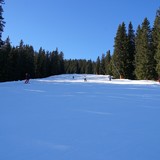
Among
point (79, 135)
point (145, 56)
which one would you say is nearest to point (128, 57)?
point (145, 56)

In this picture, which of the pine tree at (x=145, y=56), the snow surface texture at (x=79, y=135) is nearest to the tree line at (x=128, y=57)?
the pine tree at (x=145, y=56)

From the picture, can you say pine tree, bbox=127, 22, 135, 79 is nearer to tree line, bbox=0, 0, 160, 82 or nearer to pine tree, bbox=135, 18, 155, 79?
tree line, bbox=0, 0, 160, 82

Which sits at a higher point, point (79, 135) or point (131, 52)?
point (131, 52)

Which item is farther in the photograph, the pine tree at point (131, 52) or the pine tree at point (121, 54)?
the pine tree at point (131, 52)

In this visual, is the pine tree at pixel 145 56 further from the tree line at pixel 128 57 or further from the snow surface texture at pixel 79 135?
the snow surface texture at pixel 79 135

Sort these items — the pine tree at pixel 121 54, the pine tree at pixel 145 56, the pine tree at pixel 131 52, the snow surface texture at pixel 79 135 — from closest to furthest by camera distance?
the snow surface texture at pixel 79 135, the pine tree at pixel 145 56, the pine tree at pixel 121 54, the pine tree at pixel 131 52

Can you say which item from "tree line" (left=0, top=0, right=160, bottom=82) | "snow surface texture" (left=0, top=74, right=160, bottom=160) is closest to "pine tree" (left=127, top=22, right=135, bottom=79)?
"tree line" (left=0, top=0, right=160, bottom=82)

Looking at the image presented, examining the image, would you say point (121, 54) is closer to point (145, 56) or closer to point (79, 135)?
point (145, 56)

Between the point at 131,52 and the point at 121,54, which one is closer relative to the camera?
the point at 121,54

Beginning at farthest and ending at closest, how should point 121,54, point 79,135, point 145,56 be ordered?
point 121,54, point 145,56, point 79,135

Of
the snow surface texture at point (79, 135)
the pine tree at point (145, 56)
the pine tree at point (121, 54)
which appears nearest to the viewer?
the snow surface texture at point (79, 135)

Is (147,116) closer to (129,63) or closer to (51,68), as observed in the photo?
(129,63)

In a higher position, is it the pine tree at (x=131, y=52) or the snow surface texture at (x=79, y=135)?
the pine tree at (x=131, y=52)

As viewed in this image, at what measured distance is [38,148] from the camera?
5926 millimetres
